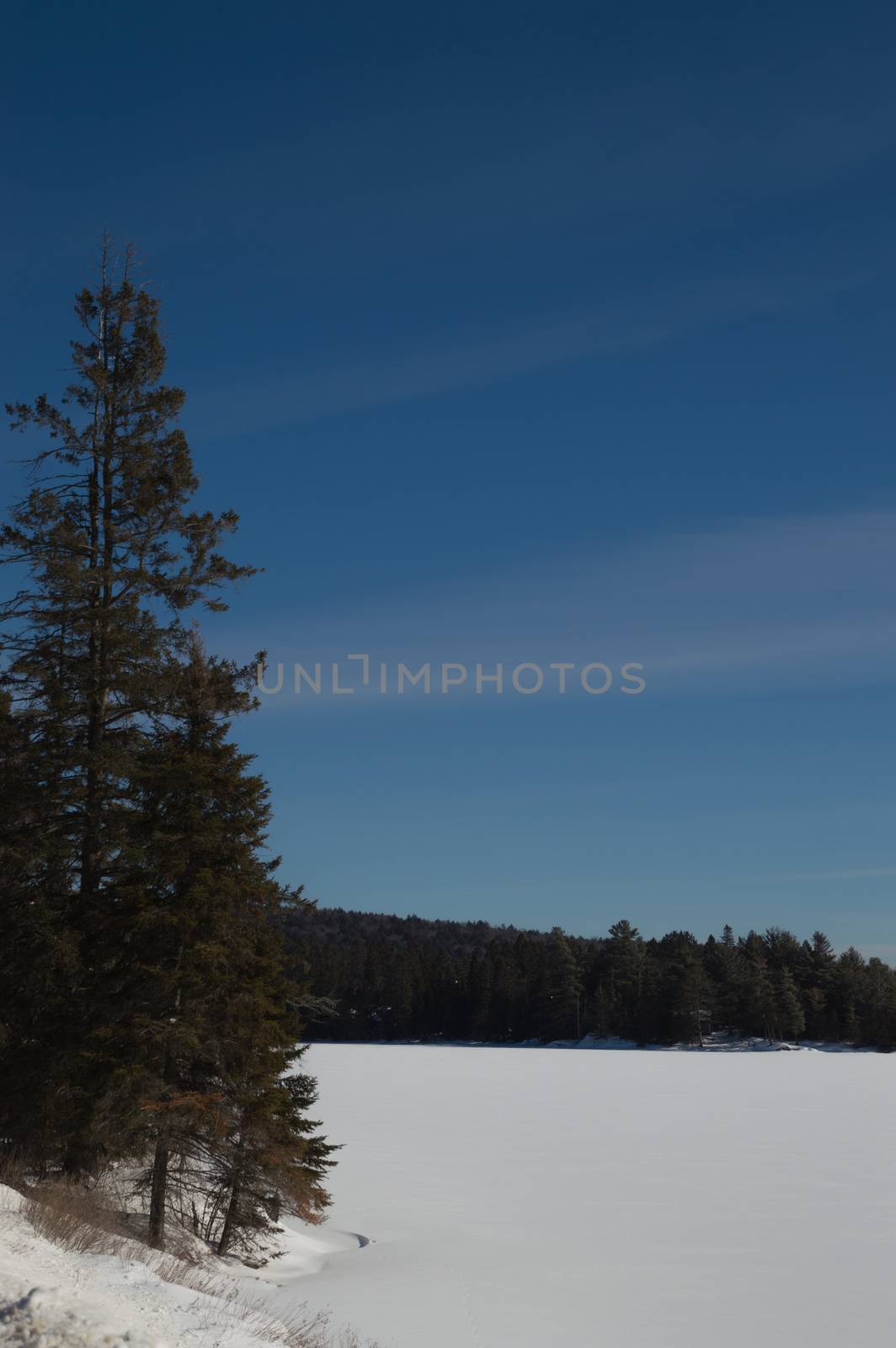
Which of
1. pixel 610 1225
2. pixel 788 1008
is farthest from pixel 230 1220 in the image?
pixel 788 1008

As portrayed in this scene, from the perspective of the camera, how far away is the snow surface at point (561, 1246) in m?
8.39

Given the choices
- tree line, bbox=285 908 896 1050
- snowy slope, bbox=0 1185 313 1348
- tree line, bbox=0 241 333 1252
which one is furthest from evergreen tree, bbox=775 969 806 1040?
snowy slope, bbox=0 1185 313 1348

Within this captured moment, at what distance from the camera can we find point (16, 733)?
18.5m

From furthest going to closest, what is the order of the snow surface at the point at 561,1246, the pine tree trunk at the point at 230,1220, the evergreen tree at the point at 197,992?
the pine tree trunk at the point at 230,1220
the evergreen tree at the point at 197,992
the snow surface at the point at 561,1246

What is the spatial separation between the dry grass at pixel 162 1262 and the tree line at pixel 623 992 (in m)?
76.5

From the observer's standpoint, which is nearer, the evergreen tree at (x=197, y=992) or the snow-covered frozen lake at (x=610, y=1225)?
the snow-covered frozen lake at (x=610, y=1225)

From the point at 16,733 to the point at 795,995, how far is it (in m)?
105

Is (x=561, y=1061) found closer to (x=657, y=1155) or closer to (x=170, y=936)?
(x=657, y=1155)

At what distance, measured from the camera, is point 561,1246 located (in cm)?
1920

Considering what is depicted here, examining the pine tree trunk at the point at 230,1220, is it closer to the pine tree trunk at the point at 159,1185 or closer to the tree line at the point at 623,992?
the pine tree trunk at the point at 159,1185

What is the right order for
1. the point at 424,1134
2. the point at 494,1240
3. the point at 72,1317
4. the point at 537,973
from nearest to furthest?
the point at 72,1317 → the point at 494,1240 → the point at 424,1134 → the point at 537,973

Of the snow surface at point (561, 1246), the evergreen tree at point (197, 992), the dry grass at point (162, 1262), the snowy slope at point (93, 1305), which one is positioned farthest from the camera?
the evergreen tree at point (197, 992)

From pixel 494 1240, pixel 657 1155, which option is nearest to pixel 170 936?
pixel 494 1240

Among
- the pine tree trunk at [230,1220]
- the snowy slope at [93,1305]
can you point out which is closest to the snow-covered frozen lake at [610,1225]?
the pine tree trunk at [230,1220]
